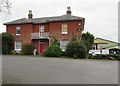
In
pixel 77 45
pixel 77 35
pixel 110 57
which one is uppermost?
pixel 77 35

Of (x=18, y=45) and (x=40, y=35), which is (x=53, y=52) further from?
(x=18, y=45)

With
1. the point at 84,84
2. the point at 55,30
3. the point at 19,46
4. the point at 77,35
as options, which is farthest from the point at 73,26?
the point at 84,84

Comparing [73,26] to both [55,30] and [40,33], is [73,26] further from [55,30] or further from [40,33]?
[40,33]

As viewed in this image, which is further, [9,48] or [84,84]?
[9,48]

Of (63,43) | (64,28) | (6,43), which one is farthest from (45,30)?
(6,43)

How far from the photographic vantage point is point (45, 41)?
2331cm

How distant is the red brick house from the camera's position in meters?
21.5

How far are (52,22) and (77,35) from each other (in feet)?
18.4

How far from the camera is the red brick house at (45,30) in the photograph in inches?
847

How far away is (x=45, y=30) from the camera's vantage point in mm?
23547

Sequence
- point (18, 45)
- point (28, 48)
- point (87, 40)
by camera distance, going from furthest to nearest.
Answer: point (87, 40) → point (18, 45) → point (28, 48)

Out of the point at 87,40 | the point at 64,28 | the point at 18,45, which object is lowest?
the point at 18,45

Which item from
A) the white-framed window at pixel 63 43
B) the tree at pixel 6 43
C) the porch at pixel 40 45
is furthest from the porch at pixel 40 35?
the tree at pixel 6 43

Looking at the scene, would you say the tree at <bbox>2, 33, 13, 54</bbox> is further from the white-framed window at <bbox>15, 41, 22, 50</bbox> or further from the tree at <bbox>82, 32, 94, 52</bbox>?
the tree at <bbox>82, 32, 94, 52</bbox>
